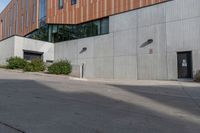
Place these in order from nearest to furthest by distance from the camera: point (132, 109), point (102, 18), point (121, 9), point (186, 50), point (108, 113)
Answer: point (108, 113), point (132, 109), point (186, 50), point (121, 9), point (102, 18)

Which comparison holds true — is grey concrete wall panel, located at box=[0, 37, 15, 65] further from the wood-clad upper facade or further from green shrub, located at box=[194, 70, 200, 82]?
green shrub, located at box=[194, 70, 200, 82]

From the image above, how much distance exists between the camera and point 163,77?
1931 cm

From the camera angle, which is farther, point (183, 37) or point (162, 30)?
point (162, 30)

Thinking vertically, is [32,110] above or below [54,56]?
below

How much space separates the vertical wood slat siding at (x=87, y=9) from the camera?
2217 cm

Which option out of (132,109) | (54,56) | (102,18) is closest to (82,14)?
(102,18)

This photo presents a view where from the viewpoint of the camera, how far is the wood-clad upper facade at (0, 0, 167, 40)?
2284cm

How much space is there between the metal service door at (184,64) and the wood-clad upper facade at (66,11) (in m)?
5.29

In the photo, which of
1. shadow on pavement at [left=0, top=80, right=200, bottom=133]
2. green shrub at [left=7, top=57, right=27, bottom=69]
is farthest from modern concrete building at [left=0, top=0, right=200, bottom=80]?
shadow on pavement at [left=0, top=80, right=200, bottom=133]

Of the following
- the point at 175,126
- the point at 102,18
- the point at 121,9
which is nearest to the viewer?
the point at 175,126

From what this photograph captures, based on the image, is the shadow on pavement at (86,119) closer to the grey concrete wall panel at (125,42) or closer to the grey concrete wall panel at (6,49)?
the grey concrete wall panel at (125,42)

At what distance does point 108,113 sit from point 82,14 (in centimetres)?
2173

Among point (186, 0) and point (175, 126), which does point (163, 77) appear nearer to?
point (186, 0)

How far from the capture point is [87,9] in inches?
1024
